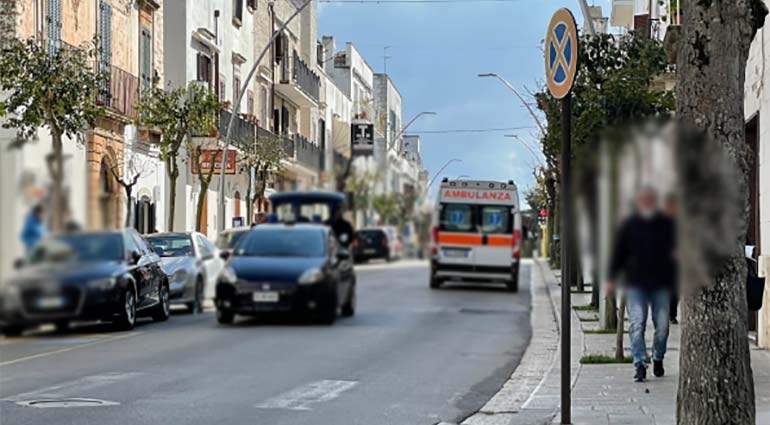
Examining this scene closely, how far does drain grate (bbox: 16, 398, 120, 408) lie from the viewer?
16406 millimetres

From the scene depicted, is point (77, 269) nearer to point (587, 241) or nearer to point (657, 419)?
point (587, 241)

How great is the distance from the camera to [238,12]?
2.98 m

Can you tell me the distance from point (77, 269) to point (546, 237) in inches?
90.0

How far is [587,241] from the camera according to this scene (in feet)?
3.68

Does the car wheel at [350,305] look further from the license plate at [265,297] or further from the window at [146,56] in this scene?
the window at [146,56]

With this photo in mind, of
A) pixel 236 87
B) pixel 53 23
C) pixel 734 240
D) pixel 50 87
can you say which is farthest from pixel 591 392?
pixel 236 87

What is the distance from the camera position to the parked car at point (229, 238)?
7.61 feet

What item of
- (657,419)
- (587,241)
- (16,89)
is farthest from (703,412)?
(587,241)

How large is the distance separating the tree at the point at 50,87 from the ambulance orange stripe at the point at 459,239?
793mm

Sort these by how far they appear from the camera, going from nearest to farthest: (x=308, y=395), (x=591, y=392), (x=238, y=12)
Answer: (x=238, y=12) < (x=591, y=392) < (x=308, y=395)

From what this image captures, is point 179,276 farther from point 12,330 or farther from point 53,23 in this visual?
point 53,23

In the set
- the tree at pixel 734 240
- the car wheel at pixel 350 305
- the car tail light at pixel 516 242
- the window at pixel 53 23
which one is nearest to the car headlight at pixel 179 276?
the car wheel at pixel 350 305

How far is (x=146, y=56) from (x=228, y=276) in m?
0.88

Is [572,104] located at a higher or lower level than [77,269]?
higher
